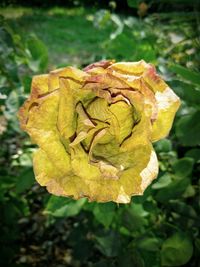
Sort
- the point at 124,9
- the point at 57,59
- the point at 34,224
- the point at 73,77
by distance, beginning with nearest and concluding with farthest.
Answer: the point at 73,77 → the point at 34,224 → the point at 57,59 → the point at 124,9

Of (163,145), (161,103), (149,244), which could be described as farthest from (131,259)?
(161,103)

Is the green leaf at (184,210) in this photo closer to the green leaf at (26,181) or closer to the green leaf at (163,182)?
the green leaf at (163,182)

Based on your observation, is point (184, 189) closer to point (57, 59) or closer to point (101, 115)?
point (101, 115)

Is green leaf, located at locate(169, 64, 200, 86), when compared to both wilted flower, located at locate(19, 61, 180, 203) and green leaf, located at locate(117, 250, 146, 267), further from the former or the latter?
green leaf, located at locate(117, 250, 146, 267)

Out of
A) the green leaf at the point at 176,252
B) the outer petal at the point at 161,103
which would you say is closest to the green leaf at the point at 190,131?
the green leaf at the point at 176,252

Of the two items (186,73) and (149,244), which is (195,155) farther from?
(186,73)

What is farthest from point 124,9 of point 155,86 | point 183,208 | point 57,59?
point 155,86

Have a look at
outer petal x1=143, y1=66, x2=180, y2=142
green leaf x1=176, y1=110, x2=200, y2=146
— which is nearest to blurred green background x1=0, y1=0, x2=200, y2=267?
green leaf x1=176, y1=110, x2=200, y2=146
